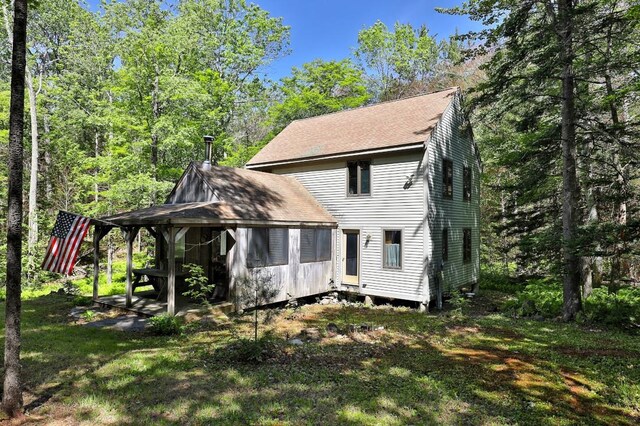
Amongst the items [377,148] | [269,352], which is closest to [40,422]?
[269,352]

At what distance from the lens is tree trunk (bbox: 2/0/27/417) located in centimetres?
432

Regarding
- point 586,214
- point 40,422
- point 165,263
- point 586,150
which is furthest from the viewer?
point 586,214

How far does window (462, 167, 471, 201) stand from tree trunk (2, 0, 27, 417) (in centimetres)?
1476

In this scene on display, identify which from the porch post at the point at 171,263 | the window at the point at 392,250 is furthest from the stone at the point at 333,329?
the window at the point at 392,250

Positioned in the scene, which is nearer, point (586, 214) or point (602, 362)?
point (602, 362)

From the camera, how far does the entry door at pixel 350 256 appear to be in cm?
1395

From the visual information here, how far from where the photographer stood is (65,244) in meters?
8.63

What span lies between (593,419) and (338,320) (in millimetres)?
6595

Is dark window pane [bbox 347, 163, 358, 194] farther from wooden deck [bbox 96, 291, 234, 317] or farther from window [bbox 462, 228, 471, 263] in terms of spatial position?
wooden deck [bbox 96, 291, 234, 317]

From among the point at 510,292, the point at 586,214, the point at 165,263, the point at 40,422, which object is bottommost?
the point at 510,292

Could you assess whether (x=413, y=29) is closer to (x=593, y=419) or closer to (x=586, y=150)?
(x=586, y=150)

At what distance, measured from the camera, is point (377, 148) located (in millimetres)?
13055

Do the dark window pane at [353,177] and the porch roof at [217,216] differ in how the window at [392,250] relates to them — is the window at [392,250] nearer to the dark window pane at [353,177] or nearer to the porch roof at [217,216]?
the dark window pane at [353,177]

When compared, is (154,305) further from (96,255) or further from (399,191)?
(399,191)
